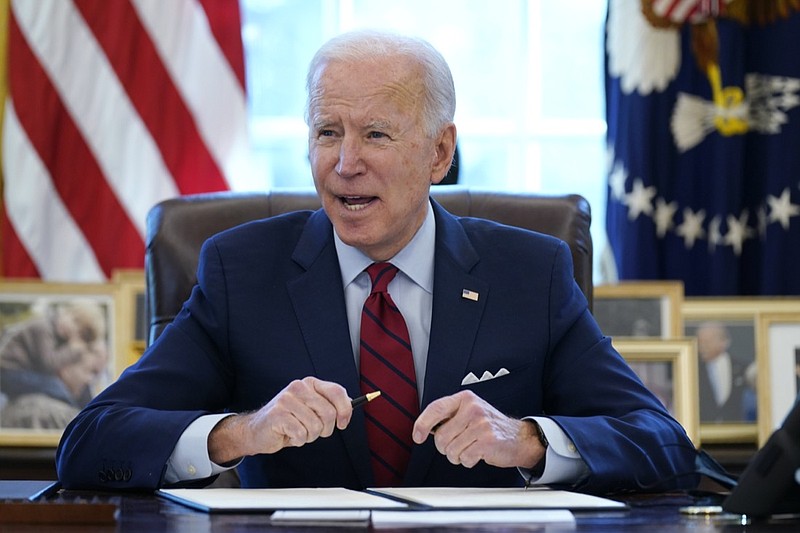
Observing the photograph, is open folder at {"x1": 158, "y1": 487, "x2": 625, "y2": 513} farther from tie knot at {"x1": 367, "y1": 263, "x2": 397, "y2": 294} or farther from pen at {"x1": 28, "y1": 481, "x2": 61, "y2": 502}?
tie knot at {"x1": 367, "y1": 263, "x2": 397, "y2": 294}

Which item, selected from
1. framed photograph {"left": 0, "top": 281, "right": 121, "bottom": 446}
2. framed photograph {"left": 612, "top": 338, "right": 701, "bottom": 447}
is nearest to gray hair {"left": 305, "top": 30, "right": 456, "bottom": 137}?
framed photograph {"left": 612, "top": 338, "right": 701, "bottom": 447}

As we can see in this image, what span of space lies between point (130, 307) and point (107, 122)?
2.17 feet

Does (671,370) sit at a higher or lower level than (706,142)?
lower

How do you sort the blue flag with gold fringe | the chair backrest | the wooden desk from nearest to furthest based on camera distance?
the wooden desk < the chair backrest < the blue flag with gold fringe

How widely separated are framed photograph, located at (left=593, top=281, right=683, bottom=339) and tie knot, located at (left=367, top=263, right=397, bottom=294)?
1.51 meters

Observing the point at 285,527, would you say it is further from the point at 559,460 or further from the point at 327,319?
the point at 327,319

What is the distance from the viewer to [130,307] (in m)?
3.63

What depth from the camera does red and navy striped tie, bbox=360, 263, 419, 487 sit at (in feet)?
7.04

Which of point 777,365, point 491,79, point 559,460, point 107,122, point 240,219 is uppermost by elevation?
point 491,79

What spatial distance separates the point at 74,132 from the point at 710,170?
6.84ft

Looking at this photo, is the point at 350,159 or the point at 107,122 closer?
the point at 350,159

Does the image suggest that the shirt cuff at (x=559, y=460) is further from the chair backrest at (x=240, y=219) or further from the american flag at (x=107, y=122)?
→ the american flag at (x=107, y=122)

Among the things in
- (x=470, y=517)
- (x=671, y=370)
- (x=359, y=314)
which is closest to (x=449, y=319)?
(x=359, y=314)

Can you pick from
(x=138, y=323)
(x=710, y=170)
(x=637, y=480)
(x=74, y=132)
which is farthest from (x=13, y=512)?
(x=710, y=170)
